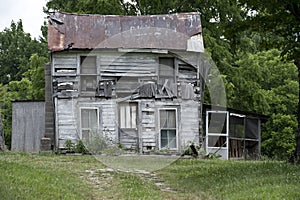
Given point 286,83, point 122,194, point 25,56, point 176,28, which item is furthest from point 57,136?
point 25,56

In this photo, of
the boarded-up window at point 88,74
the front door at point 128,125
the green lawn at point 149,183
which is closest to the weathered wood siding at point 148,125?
the front door at point 128,125

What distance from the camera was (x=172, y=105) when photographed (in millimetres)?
26969

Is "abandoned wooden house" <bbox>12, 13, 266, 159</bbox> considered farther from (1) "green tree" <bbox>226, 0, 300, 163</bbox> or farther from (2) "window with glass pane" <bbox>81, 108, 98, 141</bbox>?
(1) "green tree" <bbox>226, 0, 300, 163</bbox>

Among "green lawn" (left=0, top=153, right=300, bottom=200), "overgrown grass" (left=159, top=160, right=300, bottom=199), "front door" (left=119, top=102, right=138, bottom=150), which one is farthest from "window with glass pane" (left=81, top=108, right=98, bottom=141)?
"overgrown grass" (left=159, top=160, right=300, bottom=199)

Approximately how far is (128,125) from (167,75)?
119 inches

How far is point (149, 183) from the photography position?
1553 cm

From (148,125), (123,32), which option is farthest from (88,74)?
(148,125)

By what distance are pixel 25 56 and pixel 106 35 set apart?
30.3 meters

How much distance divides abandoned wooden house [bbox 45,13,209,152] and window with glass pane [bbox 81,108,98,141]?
0.05 meters

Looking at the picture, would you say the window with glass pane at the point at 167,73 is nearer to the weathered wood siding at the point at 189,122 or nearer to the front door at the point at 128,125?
the weathered wood siding at the point at 189,122

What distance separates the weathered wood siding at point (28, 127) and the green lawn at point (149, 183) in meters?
10.0

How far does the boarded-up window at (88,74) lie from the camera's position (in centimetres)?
2680

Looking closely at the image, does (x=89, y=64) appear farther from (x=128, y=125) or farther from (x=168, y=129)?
(x=168, y=129)

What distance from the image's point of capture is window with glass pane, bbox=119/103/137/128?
2680cm
